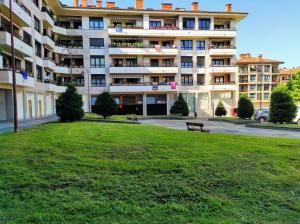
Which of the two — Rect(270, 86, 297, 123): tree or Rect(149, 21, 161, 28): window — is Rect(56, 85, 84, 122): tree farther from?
Rect(149, 21, 161, 28): window

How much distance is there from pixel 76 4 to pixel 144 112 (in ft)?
73.7

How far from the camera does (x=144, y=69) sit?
147 ft

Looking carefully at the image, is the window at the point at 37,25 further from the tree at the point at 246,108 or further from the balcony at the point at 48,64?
the tree at the point at 246,108

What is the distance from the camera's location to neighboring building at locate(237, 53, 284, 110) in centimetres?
8331

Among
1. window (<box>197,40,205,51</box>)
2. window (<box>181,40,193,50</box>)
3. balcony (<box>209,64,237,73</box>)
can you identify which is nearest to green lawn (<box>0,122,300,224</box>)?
balcony (<box>209,64,237,73</box>)

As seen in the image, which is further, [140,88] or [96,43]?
[96,43]

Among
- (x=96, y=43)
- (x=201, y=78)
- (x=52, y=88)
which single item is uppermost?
(x=96, y=43)

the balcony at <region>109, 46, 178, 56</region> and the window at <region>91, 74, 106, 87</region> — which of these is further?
the window at <region>91, 74, 106, 87</region>

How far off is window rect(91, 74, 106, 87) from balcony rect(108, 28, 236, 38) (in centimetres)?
731

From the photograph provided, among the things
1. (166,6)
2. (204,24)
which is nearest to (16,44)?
(166,6)

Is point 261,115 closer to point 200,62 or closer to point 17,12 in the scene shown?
point 200,62

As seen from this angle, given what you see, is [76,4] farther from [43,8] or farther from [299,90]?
[299,90]

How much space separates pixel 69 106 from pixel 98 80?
1026 inches

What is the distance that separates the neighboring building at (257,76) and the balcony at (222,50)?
124 ft
